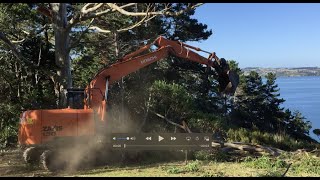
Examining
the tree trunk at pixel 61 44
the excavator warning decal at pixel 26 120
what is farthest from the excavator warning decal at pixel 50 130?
the tree trunk at pixel 61 44

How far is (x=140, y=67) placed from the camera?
44.6ft

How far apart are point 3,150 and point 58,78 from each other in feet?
10.2

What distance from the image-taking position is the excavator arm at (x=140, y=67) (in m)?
12.4

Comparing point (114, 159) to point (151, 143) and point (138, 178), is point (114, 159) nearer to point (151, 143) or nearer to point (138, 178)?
point (151, 143)

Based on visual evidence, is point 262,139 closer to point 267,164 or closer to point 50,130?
point 267,164

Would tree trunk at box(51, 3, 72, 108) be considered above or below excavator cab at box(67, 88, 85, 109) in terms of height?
above

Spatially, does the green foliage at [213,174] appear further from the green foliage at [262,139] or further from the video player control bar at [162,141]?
the green foliage at [262,139]

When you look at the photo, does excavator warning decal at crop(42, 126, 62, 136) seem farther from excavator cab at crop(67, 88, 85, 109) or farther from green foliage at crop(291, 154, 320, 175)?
green foliage at crop(291, 154, 320, 175)

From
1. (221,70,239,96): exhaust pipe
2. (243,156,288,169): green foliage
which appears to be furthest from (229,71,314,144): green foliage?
(243,156,288,169): green foliage

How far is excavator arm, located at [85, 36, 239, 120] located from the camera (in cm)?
1244

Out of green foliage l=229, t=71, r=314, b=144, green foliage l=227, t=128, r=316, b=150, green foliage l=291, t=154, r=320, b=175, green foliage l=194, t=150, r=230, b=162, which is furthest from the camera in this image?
green foliage l=229, t=71, r=314, b=144

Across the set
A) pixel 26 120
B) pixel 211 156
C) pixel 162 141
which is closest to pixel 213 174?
pixel 162 141

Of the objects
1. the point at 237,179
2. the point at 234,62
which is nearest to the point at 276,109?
the point at 234,62

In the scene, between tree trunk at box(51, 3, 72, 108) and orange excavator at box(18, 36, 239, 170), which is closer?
orange excavator at box(18, 36, 239, 170)
